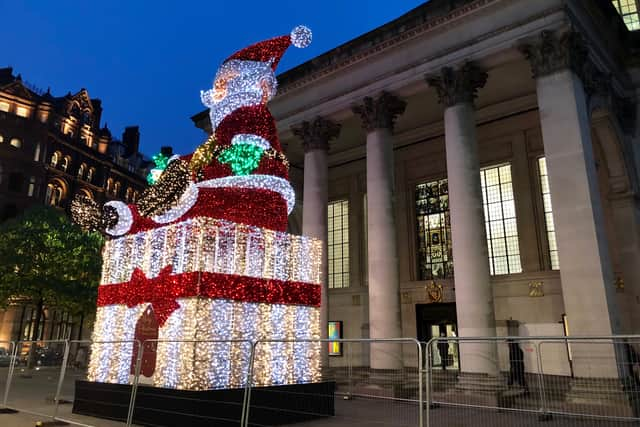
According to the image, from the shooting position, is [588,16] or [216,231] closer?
[216,231]

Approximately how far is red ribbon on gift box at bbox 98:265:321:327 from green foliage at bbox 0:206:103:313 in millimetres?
21993

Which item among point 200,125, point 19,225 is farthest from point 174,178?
point 19,225

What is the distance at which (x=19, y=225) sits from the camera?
1241 inches

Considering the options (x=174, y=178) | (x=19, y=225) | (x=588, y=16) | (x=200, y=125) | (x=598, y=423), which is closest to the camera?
(x=598, y=423)

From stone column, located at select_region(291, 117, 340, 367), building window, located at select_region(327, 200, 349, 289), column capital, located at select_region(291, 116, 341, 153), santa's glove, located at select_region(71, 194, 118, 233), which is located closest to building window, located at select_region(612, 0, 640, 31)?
column capital, located at select_region(291, 116, 341, 153)

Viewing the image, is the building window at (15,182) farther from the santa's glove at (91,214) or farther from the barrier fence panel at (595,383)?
the barrier fence panel at (595,383)

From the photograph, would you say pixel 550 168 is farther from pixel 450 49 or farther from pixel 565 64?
pixel 450 49

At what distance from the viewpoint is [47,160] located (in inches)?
1971

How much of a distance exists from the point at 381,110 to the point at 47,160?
43.8m

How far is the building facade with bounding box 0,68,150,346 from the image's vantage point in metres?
46.3

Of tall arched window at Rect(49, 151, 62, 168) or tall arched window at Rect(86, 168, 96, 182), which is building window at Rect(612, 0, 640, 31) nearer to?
tall arched window at Rect(49, 151, 62, 168)

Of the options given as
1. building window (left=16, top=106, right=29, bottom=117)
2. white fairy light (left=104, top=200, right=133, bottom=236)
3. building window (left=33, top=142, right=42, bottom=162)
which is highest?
building window (left=16, top=106, right=29, bottom=117)

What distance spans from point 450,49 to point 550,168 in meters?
6.30

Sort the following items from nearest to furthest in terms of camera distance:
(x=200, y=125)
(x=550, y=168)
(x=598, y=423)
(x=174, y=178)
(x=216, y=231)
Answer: (x=598, y=423)
(x=216, y=231)
(x=174, y=178)
(x=550, y=168)
(x=200, y=125)
